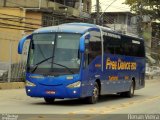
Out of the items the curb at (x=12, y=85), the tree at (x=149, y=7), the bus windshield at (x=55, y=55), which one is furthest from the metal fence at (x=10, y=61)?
the tree at (x=149, y=7)

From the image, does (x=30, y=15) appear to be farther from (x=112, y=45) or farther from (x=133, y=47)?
(x=112, y=45)

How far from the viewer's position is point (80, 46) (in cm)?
1853

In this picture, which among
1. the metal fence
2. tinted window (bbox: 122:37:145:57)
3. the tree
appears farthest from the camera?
the tree

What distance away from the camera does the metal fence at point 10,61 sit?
28.2 meters

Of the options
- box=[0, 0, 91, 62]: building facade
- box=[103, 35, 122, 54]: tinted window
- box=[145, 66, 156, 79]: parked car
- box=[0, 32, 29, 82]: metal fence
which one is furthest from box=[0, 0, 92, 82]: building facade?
box=[103, 35, 122, 54]: tinted window

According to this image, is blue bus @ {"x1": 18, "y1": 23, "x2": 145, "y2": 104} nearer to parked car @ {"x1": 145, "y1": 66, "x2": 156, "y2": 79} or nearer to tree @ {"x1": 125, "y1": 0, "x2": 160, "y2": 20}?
parked car @ {"x1": 145, "y1": 66, "x2": 156, "y2": 79}

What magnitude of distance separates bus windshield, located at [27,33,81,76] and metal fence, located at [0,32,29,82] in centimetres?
845

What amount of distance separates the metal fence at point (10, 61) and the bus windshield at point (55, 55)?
8447 millimetres

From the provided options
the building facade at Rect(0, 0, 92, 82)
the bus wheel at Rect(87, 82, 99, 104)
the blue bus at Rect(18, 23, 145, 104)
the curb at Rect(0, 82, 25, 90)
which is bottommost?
the curb at Rect(0, 82, 25, 90)

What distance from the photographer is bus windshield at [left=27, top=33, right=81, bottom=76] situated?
18984 millimetres

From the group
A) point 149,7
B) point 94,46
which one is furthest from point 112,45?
point 149,7

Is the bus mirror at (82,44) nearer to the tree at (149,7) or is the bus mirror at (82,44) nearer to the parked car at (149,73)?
the parked car at (149,73)

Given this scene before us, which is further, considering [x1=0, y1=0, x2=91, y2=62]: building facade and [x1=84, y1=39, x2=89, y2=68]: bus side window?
[x1=0, y1=0, x2=91, y2=62]: building facade

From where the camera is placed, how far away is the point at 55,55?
19109 millimetres
